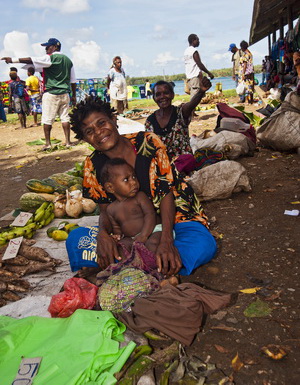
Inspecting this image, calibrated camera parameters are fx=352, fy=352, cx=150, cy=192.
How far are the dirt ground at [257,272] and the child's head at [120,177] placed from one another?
787 millimetres

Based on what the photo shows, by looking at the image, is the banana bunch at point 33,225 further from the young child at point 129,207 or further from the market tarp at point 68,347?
the market tarp at point 68,347

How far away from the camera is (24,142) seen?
9.79 meters

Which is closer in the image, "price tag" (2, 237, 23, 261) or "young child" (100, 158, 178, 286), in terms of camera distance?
"young child" (100, 158, 178, 286)

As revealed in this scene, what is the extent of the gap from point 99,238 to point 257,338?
1272 mm

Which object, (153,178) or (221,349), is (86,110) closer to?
(153,178)

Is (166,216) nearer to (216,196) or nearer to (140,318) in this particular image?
(140,318)

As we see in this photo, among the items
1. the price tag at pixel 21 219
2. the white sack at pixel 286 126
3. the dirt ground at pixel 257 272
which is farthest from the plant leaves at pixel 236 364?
the white sack at pixel 286 126

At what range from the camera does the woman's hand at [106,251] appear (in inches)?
100

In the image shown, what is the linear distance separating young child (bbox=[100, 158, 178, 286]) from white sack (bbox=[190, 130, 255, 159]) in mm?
3005

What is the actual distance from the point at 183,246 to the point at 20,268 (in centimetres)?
140

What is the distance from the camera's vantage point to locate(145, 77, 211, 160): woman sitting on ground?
422 cm

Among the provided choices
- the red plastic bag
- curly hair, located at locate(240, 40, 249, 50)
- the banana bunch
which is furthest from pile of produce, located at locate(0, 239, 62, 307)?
curly hair, located at locate(240, 40, 249, 50)

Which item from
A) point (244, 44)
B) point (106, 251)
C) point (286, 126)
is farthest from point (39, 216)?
point (244, 44)

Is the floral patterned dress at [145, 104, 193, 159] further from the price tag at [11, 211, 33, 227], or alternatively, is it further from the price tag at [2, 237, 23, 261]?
the price tag at [2, 237, 23, 261]
